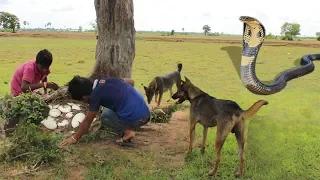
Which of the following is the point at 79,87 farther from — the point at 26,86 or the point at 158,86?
the point at 158,86

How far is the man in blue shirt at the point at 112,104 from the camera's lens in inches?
188

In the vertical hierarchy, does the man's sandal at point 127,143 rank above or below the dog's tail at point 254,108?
below

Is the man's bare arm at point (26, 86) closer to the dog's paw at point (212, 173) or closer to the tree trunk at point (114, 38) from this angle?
the tree trunk at point (114, 38)

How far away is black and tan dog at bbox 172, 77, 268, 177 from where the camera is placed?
447 centimetres

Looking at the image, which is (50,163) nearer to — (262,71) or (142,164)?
(142,164)

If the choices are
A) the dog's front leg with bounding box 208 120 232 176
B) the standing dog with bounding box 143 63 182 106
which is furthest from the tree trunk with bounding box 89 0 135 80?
the dog's front leg with bounding box 208 120 232 176

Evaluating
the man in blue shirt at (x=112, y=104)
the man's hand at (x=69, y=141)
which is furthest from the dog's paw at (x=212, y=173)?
the man's hand at (x=69, y=141)

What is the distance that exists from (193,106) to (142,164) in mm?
1011

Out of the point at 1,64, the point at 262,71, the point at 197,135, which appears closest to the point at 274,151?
the point at 197,135

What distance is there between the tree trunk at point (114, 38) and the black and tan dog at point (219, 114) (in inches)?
76.4

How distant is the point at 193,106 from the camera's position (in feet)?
16.5

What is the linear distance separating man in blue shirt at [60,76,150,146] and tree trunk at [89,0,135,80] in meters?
1.54

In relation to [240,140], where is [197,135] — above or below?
below

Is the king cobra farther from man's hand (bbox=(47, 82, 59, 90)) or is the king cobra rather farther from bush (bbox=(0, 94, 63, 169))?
man's hand (bbox=(47, 82, 59, 90))
